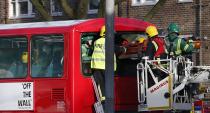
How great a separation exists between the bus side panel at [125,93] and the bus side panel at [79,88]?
1.99 ft

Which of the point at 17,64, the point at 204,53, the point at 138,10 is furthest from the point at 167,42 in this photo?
the point at 138,10

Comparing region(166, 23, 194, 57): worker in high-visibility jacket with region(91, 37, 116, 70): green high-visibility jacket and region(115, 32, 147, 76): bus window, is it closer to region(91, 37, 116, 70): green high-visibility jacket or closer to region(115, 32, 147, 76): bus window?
region(115, 32, 147, 76): bus window

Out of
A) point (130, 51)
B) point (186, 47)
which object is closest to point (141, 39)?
point (130, 51)

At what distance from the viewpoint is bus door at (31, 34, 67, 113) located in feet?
39.1

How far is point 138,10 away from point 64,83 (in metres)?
14.1

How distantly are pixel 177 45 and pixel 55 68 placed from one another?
2.47 metres

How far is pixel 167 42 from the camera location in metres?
11.8

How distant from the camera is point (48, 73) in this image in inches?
477

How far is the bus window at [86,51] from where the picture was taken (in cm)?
1200

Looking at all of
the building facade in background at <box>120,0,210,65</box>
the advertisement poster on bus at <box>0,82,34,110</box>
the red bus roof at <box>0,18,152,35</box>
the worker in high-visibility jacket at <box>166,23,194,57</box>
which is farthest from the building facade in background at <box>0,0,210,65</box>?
the worker in high-visibility jacket at <box>166,23,194,57</box>

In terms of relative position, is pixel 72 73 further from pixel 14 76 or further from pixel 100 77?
pixel 14 76

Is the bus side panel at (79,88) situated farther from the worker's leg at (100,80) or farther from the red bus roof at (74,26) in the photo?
the red bus roof at (74,26)

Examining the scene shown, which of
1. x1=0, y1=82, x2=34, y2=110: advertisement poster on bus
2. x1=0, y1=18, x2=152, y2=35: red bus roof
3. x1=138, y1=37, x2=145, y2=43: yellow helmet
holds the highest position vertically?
x1=0, y1=18, x2=152, y2=35: red bus roof

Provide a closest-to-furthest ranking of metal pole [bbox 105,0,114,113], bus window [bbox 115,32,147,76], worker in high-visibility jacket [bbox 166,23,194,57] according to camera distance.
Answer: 1. metal pole [bbox 105,0,114,113]
2. worker in high-visibility jacket [bbox 166,23,194,57]
3. bus window [bbox 115,32,147,76]
